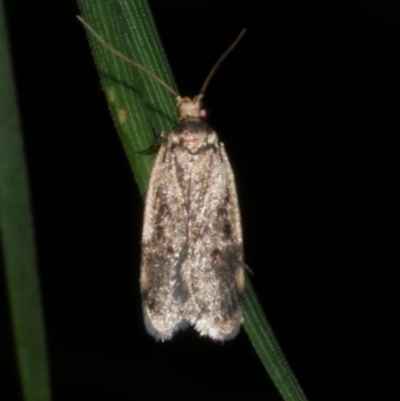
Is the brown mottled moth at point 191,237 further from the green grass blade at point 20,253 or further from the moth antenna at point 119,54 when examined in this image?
the green grass blade at point 20,253

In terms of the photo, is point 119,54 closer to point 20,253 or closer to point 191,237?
point 20,253

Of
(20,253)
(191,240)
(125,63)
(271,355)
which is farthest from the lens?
(191,240)

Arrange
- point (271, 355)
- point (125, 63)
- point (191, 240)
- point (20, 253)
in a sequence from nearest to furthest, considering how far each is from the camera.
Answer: point (20, 253) → point (271, 355) → point (125, 63) → point (191, 240)

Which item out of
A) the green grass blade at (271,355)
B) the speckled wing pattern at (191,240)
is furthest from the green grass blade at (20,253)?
the speckled wing pattern at (191,240)

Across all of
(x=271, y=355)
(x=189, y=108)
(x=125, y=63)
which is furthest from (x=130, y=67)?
(x=189, y=108)

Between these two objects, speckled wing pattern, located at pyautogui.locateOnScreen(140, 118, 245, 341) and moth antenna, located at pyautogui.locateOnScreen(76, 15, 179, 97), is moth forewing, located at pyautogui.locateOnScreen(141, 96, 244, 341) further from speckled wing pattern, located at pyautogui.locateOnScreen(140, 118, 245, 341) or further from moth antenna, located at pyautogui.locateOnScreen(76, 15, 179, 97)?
moth antenna, located at pyautogui.locateOnScreen(76, 15, 179, 97)

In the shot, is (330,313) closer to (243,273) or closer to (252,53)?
(252,53)

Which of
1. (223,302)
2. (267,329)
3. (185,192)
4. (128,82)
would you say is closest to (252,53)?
(185,192)
